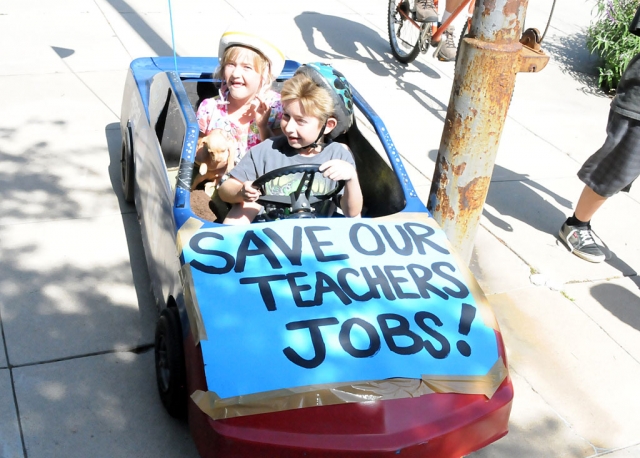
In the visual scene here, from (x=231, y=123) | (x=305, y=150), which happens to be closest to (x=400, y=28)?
Result: (x=231, y=123)

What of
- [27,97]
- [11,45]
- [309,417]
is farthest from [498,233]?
[11,45]

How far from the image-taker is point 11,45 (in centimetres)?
665

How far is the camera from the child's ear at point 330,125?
3.24m

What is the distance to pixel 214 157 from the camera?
356 cm

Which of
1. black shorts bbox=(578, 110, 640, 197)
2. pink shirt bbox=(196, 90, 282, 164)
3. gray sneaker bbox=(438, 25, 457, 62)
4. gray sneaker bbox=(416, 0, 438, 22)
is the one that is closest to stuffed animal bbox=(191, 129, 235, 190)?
pink shirt bbox=(196, 90, 282, 164)

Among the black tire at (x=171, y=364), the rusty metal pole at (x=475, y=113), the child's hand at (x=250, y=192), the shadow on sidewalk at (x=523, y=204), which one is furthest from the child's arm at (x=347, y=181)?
the shadow on sidewalk at (x=523, y=204)

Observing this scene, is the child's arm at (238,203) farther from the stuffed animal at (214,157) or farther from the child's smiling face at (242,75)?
the child's smiling face at (242,75)

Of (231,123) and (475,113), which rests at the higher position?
(475,113)

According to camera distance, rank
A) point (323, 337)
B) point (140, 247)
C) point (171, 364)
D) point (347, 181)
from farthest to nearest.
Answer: point (140, 247), point (347, 181), point (171, 364), point (323, 337)

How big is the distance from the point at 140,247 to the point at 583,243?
9.34 ft

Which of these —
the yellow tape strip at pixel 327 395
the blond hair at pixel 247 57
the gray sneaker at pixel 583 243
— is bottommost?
the gray sneaker at pixel 583 243

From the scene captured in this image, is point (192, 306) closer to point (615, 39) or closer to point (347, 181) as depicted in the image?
point (347, 181)

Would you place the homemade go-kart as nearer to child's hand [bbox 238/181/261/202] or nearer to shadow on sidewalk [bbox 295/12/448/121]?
child's hand [bbox 238/181/261/202]

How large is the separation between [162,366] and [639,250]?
3454mm
